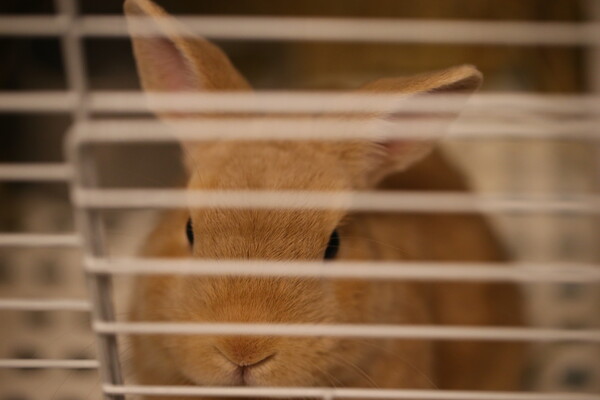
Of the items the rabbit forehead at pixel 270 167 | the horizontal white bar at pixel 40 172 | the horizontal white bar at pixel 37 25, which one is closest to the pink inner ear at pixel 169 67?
the rabbit forehead at pixel 270 167

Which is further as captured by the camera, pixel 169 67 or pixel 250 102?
pixel 169 67

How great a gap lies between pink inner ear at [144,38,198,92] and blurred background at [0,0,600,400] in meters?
0.57

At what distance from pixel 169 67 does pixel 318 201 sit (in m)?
0.40

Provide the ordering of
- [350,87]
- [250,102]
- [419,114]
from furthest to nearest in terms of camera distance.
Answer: [350,87], [419,114], [250,102]

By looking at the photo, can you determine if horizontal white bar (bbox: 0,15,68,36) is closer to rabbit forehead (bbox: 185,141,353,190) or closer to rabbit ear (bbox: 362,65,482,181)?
rabbit forehead (bbox: 185,141,353,190)

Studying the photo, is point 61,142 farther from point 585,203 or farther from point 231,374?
point 585,203

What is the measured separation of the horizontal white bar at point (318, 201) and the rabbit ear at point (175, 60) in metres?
0.25

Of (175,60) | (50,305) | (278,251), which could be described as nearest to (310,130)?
(278,251)

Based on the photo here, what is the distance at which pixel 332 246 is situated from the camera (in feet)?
3.47

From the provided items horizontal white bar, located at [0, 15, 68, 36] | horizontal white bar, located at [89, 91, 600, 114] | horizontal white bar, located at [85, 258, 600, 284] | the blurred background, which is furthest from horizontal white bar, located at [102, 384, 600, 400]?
the blurred background

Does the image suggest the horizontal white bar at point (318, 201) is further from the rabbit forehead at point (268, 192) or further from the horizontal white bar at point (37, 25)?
the horizontal white bar at point (37, 25)

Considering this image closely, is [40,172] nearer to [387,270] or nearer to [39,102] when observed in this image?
[39,102]

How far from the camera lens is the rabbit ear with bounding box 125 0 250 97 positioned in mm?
981

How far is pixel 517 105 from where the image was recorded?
2.84 ft
